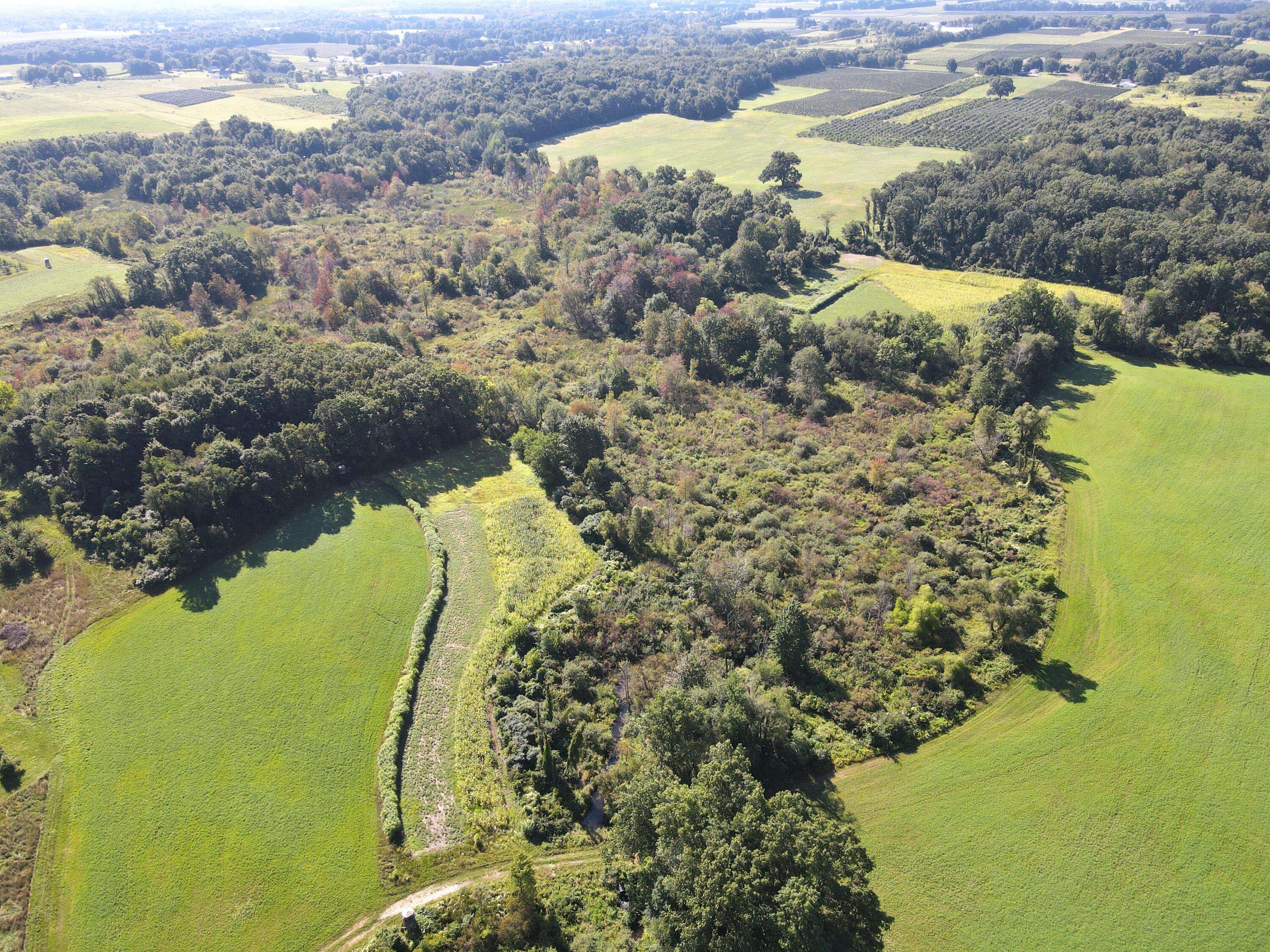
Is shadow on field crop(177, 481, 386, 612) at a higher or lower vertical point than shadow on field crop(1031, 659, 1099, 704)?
higher

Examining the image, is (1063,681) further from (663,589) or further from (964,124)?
(964,124)

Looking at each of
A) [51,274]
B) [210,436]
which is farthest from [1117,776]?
[51,274]

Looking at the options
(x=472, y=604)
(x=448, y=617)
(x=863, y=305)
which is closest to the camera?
(x=448, y=617)

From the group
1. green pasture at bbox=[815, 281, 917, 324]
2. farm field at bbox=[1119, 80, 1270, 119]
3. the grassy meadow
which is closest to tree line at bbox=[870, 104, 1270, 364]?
green pasture at bbox=[815, 281, 917, 324]

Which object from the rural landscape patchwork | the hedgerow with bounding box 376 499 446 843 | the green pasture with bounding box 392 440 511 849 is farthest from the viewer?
the green pasture with bounding box 392 440 511 849

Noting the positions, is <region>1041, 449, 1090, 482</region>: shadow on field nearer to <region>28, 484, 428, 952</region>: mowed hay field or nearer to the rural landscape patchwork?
the rural landscape patchwork

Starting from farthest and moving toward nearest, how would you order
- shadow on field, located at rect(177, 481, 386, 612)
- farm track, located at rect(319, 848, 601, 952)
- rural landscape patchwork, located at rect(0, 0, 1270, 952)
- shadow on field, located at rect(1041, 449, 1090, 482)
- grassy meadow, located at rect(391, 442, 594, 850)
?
shadow on field, located at rect(1041, 449, 1090, 482)
shadow on field, located at rect(177, 481, 386, 612)
grassy meadow, located at rect(391, 442, 594, 850)
rural landscape patchwork, located at rect(0, 0, 1270, 952)
farm track, located at rect(319, 848, 601, 952)

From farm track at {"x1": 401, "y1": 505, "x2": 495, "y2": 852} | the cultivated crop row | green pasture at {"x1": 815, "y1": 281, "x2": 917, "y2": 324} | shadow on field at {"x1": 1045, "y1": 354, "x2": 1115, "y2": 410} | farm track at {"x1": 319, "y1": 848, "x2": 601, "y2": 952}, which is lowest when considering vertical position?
farm track at {"x1": 319, "y1": 848, "x2": 601, "y2": 952}

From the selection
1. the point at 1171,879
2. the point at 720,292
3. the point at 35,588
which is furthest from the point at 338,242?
the point at 1171,879
